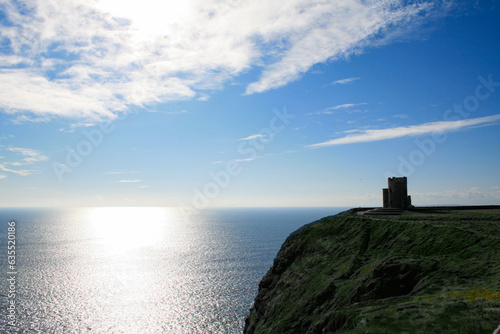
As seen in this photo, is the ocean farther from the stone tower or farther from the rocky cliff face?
the stone tower

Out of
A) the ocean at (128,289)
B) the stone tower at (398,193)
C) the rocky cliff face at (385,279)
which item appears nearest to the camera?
the rocky cliff face at (385,279)

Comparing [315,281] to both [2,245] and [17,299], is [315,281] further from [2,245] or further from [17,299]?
[2,245]

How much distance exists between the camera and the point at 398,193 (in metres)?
52.6

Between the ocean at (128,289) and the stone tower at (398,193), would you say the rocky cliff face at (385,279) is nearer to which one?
the stone tower at (398,193)

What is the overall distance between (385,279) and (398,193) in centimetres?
3196

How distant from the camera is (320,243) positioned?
44.2 metres

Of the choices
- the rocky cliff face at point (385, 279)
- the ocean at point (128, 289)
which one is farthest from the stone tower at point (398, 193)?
the ocean at point (128, 289)

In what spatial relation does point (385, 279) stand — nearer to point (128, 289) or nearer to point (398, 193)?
point (398, 193)

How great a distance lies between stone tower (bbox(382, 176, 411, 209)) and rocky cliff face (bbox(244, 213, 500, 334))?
1150 cm

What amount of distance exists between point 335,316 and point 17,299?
82.2 metres

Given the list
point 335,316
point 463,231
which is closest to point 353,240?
point 463,231

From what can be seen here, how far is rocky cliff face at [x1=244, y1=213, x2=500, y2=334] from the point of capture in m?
16.0

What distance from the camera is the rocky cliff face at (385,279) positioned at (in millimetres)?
15977

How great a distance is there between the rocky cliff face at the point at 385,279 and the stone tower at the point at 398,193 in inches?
453
